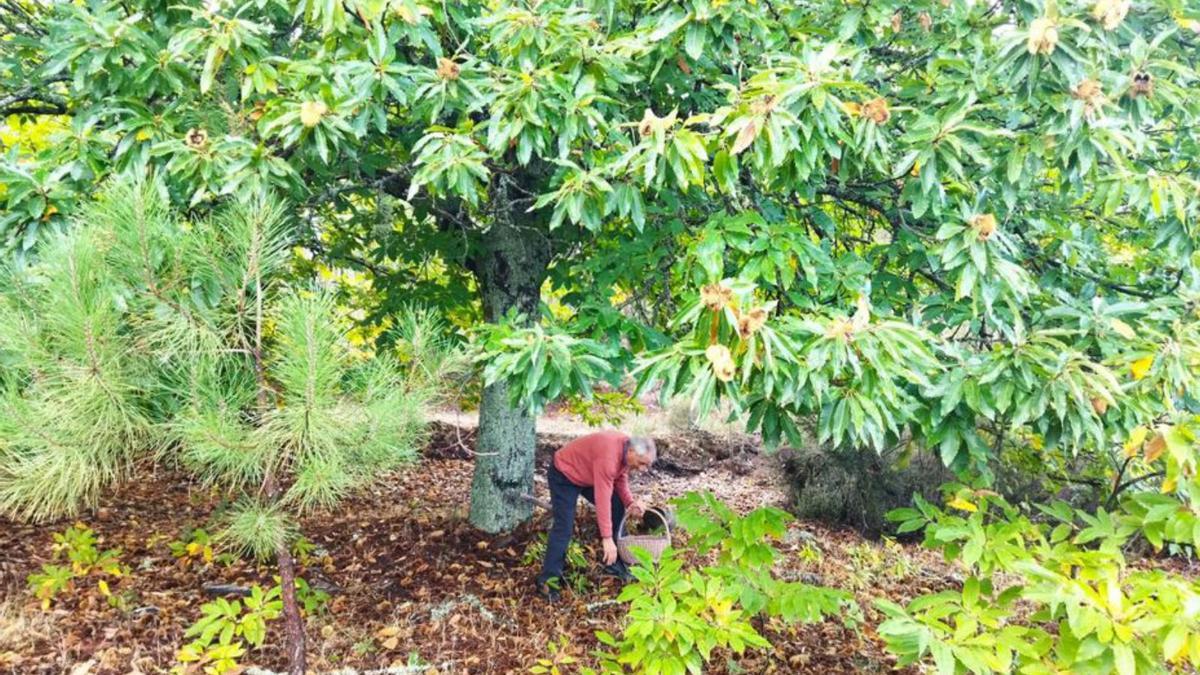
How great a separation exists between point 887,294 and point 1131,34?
1.18 metres

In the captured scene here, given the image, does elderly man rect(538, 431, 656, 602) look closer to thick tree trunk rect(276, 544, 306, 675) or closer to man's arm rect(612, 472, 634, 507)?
man's arm rect(612, 472, 634, 507)

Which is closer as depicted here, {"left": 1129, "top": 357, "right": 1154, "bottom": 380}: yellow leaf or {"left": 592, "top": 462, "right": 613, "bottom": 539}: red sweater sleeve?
{"left": 1129, "top": 357, "right": 1154, "bottom": 380}: yellow leaf

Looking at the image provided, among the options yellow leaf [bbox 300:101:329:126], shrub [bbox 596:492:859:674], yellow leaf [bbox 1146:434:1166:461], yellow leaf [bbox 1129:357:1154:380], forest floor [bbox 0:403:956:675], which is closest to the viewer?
yellow leaf [bbox 1146:434:1166:461]

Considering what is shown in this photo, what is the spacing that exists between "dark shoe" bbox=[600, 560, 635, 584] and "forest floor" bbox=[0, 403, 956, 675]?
52 mm

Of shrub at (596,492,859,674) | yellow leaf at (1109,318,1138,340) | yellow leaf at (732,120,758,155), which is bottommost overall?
shrub at (596,492,859,674)

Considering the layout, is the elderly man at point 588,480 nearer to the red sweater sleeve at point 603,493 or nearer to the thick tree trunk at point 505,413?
the red sweater sleeve at point 603,493

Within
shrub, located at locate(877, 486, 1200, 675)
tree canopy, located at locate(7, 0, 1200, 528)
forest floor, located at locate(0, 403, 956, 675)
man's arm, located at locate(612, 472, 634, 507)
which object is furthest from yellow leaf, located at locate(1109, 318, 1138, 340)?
man's arm, located at locate(612, 472, 634, 507)

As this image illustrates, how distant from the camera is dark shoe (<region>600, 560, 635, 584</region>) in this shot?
426 centimetres

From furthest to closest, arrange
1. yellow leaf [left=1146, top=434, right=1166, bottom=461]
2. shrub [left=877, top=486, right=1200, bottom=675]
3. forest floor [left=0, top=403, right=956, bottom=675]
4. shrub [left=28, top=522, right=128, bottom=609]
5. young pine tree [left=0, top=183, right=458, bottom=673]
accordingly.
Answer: shrub [left=28, top=522, right=128, bottom=609], forest floor [left=0, top=403, right=956, bottom=675], young pine tree [left=0, top=183, right=458, bottom=673], yellow leaf [left=1146, top=434, right=1166, bottom=461], shrub [left=877, top=486, right=1200, bottom=675]

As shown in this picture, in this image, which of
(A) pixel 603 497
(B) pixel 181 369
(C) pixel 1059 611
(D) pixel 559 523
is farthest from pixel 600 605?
(B) pixel 181 369

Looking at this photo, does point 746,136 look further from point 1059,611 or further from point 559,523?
point 559,523

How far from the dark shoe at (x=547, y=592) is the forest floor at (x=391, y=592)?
59 mm

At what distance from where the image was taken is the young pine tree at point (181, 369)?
2143mm

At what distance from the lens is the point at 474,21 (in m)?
2.52
